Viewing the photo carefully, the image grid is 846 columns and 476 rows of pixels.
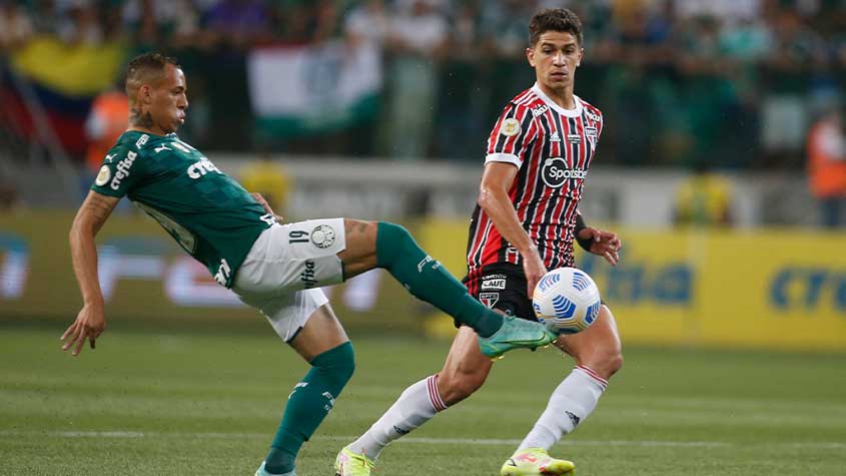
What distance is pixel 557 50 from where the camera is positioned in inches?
270

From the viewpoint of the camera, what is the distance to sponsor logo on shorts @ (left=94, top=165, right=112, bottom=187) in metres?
6.15

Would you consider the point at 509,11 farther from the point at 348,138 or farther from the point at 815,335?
the point at 815,335

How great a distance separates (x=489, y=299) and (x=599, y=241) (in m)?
0.85

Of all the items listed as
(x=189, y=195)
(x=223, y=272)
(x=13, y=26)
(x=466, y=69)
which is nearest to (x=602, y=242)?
(x=223, y=272)

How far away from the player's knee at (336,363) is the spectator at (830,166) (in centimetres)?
1418

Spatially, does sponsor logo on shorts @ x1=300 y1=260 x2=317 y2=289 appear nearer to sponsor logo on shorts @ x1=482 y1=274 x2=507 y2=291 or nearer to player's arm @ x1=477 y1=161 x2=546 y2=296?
player's arm @ x1=477 y1=161 x2=546 y2=296

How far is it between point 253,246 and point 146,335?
10.9 m

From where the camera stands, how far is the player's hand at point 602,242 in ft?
24.1

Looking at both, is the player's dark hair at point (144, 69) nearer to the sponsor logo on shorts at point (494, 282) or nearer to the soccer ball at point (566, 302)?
the sponsor logo on shorts at point (494, 282)

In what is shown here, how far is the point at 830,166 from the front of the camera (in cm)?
1938

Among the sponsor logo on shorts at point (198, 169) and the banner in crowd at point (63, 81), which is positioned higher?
the sponsor logo on shorts at point (198, 169)

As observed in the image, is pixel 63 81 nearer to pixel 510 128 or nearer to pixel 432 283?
pixel 510 128

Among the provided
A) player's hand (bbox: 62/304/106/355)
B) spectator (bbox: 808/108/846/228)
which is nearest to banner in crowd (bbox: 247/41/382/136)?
spectator (bbox: 808/108/846/228)

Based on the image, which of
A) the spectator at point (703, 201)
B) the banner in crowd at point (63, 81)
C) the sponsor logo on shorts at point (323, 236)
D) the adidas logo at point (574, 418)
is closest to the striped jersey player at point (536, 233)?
the adidas logo at point (574, 418)
